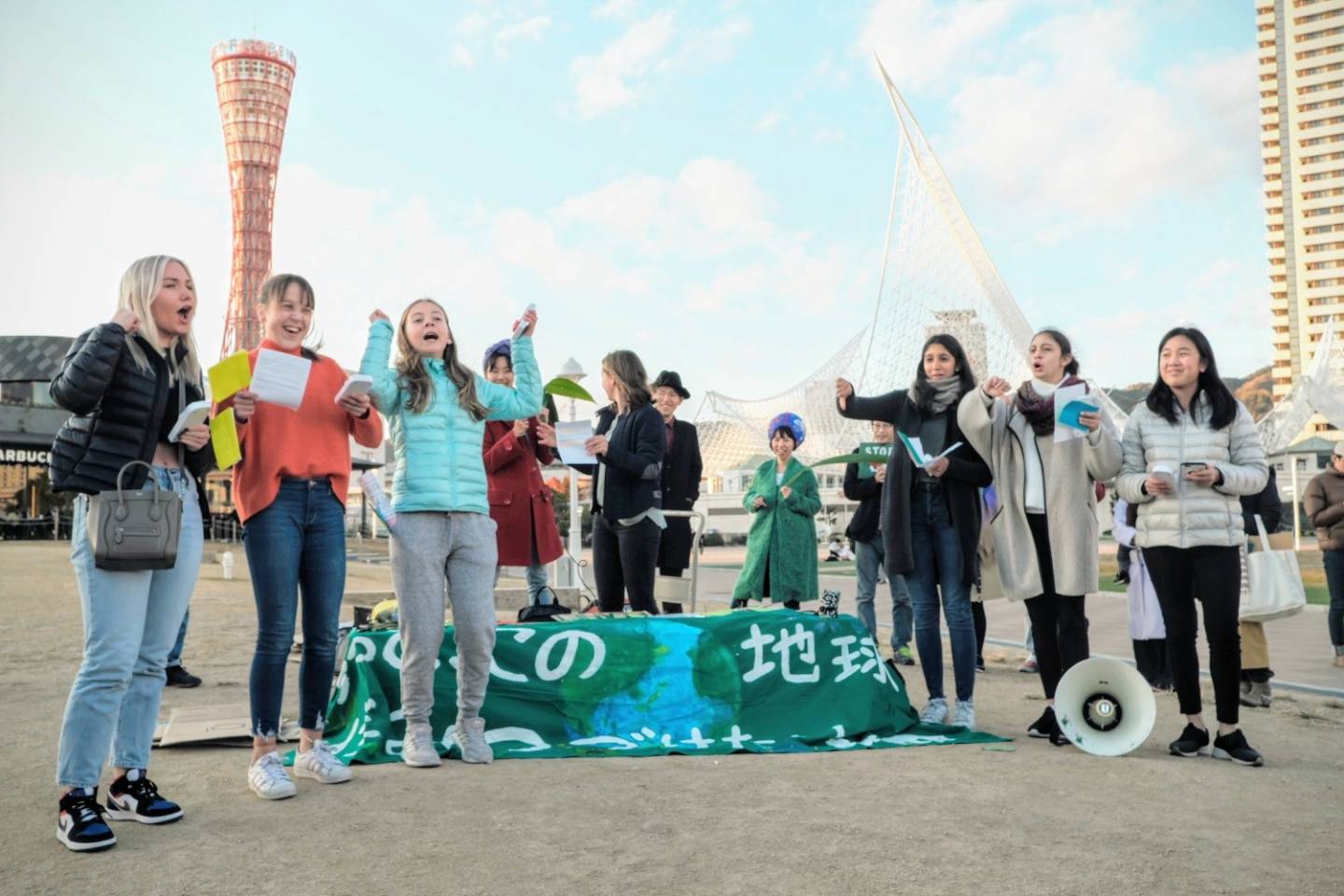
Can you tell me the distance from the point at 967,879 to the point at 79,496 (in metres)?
2.52

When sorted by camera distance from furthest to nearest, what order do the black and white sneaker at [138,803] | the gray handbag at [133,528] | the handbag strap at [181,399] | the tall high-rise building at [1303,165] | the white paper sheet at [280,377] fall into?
the tall high-rise building at [1303,165] < the white paper sheet at [280,377] < the handbag strap at [181,399] < the black and white sneaker at [138,803] < the gray handbag at [133,528]

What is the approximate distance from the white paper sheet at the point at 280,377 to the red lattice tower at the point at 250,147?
72.9 m

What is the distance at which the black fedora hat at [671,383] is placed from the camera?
6.70 m

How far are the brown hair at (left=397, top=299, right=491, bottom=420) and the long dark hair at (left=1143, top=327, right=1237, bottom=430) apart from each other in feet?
8.65

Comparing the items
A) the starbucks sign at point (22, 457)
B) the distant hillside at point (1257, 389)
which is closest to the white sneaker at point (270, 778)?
the starbucks sign at point (22, 457)

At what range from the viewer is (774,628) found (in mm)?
4500

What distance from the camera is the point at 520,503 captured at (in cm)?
564

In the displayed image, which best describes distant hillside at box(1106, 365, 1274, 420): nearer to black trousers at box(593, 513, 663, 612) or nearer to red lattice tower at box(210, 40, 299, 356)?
red lattice tower at box(210, 40, 299, 356)

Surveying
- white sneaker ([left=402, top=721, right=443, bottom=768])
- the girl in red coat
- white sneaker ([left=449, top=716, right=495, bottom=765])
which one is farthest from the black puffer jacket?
the girl in red coat

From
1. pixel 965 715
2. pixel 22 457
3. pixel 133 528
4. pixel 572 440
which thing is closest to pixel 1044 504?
pixel 965 715

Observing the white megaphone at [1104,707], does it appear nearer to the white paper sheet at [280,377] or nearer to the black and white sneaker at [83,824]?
the white paper sheet at [280,377]

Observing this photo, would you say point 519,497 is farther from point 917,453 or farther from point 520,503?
point 917,453

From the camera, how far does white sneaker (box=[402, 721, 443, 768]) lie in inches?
146

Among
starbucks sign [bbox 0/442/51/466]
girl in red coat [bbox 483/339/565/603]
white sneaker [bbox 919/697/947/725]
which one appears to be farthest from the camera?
starbucks sign [bbox 0/442/51/466]
